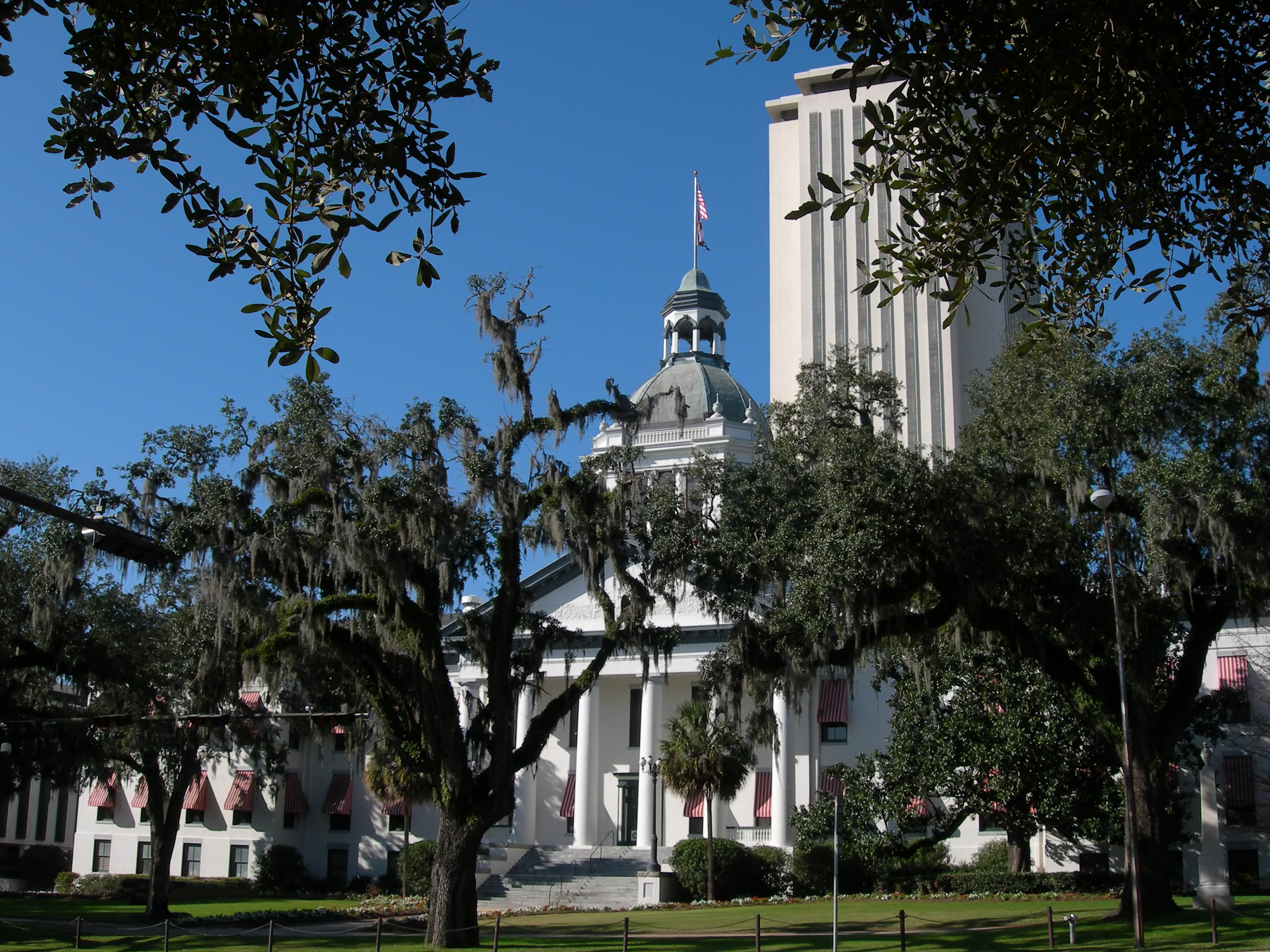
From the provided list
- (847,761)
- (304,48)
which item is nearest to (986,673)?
(847,761)

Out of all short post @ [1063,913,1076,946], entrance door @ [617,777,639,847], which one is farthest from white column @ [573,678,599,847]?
short post @ [1063,913,1076,946]

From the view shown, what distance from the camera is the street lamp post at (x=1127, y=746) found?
66.1 feet

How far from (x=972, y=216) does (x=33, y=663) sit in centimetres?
2848

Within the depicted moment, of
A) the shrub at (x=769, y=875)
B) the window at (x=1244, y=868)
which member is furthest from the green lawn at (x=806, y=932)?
the window at (x=1244, y=868)

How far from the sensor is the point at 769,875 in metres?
42.1

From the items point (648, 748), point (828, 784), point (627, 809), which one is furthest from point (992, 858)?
point (627, 809)

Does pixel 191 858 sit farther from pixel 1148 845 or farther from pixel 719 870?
pixel 1148 845

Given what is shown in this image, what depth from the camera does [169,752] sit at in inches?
1548

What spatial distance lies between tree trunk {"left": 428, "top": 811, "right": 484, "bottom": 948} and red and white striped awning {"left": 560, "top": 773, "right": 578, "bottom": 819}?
2605 centimetres

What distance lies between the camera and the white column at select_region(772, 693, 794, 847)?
148ft

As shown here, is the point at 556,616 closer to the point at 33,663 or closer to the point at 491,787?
the point at 33,663

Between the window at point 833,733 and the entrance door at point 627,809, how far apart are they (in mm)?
7701

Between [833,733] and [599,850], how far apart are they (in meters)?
9.59

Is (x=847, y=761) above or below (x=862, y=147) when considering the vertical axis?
below
